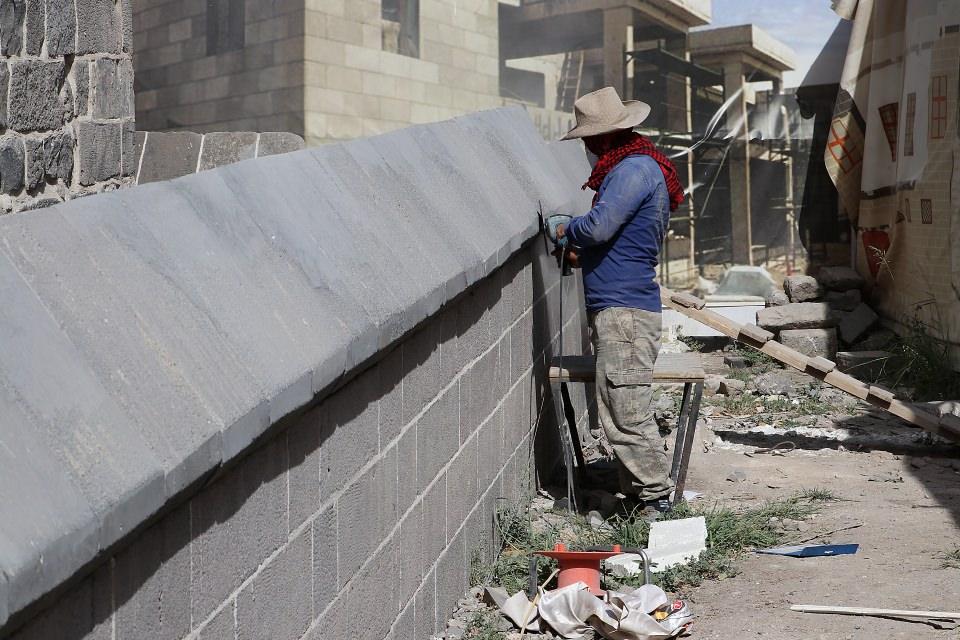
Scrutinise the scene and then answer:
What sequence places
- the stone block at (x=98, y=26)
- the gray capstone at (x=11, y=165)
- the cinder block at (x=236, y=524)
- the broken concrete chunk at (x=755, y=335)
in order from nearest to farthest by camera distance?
the cinder block at (x=236, y=524) < the gray capstone at (x=11, y=165) < the stone block at (x=98, y=26) < the broken concrete chunk at (x=755, y=335)

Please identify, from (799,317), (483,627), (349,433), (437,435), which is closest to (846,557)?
(483,627)

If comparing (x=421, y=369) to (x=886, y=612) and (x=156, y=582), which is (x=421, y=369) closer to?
(x=156, y=582)

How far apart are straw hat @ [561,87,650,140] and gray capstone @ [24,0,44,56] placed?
2753 millimetres

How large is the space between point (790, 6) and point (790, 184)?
2.14 metres

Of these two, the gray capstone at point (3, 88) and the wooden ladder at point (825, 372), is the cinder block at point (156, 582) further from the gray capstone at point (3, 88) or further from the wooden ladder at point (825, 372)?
the wooden ladder at point (825, 372)

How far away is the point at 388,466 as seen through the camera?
9.93 ft

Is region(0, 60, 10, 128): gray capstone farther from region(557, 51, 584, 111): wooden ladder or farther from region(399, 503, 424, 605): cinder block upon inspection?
region(557, 51, 584, 111): wooden ladder

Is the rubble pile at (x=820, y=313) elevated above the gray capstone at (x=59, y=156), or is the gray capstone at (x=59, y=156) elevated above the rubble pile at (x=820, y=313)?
the gray capstone at (x=59, y=156)

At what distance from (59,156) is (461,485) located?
323 centimetres

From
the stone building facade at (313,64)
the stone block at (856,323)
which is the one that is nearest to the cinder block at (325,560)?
the stone block at (856,323)

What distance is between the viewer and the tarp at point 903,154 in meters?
8.52

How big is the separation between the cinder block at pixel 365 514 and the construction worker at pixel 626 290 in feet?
6.90

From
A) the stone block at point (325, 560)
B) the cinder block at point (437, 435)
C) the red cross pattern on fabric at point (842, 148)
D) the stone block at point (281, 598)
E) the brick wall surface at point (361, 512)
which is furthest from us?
the red cross pattern on fabric at point (842, 148)

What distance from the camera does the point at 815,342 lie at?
9.68 meters
